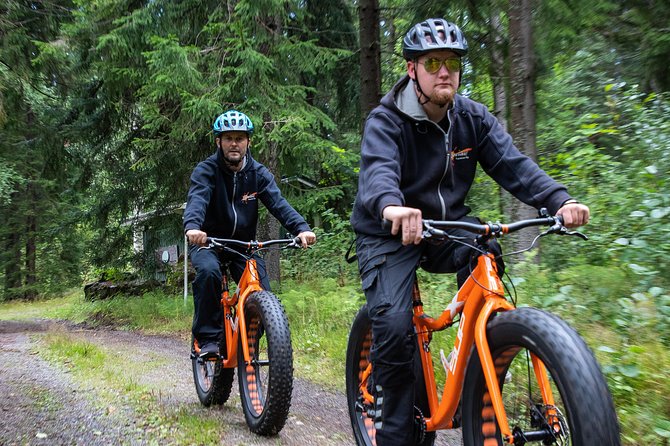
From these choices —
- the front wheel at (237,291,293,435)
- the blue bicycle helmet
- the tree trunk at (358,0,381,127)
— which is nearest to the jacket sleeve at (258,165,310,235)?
the blue bicycle helmet

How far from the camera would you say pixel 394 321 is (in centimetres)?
271

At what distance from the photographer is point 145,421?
4.43 m

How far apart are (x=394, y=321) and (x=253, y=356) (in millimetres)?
2223

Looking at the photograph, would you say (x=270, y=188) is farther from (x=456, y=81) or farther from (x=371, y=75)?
(x=371, y=75)

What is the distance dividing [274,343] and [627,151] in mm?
5276

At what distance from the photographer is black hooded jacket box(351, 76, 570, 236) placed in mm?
2789

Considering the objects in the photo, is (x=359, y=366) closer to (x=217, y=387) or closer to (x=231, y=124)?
(x=217, y=387)

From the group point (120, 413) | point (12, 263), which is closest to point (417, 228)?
point (120, 413)

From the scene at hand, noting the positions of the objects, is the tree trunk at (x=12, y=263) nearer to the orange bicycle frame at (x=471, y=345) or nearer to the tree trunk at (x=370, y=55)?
the tree trunk at (x=370, y=55)

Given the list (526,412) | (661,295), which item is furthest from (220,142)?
(661,295)

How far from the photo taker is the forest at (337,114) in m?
5.13

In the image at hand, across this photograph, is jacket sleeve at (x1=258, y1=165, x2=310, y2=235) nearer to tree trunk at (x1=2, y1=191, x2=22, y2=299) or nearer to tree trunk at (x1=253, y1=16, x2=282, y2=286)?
tree trunk at (x1=253, y1=16, x2=282, y2=286)

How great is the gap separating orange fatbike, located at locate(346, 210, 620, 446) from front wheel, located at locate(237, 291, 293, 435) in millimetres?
1048

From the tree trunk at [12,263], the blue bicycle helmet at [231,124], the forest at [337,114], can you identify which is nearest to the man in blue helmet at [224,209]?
the blue bicycle helmet at [231,124]
